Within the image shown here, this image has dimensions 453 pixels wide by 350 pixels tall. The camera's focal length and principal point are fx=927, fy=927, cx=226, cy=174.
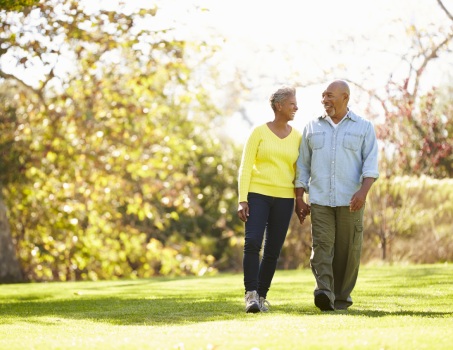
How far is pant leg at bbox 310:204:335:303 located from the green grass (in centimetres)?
31

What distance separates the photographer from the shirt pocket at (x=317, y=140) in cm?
770

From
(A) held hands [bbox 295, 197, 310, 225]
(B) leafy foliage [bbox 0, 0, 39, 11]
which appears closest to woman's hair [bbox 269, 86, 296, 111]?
(A) held hands [bbox 295, 197, 310, 225]

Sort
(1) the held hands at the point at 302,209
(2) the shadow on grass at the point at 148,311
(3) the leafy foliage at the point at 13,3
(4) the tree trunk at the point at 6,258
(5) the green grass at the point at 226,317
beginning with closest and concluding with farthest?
(5) the green grass at the point at 226,317 → (2) the shadow on grass at the point at 148,311 → (1) the held hands at the point at 302,209 → (3) the leafy foliage at the point at 13,3 → (4) the tree trunk at the point at 6,258

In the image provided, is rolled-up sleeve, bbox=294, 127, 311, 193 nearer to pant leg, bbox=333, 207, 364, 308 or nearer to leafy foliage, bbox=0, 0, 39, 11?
pant leg, bbox=333, 207, 364, 308

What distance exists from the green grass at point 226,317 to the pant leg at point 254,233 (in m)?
0.30

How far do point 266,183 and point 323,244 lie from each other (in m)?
0.70

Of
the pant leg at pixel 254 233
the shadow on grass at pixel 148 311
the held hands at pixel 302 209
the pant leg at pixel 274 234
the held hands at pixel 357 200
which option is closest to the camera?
the shadow on grass at pixel 148 311

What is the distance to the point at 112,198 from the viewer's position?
18.9 meters

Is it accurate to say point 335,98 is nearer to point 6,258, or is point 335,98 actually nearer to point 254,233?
point 254,233

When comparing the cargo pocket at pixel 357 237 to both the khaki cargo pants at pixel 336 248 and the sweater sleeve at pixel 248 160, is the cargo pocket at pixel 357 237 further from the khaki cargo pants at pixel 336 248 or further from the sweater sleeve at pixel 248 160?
the sweater sleeve at pixel 248 160

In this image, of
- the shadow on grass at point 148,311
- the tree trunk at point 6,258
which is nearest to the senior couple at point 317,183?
the shadow on grass at point 148,311

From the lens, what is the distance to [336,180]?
764 centimetres

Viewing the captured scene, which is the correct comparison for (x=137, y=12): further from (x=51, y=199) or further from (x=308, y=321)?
(x=308, y=321)

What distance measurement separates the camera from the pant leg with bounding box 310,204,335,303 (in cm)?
760
